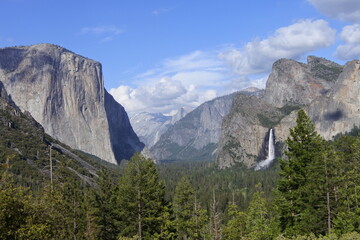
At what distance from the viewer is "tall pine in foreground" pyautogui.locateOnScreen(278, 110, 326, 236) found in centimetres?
3981

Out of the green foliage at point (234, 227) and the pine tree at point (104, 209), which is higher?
the pine tree at point (104, 209)

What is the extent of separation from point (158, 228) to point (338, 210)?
22.6 meters

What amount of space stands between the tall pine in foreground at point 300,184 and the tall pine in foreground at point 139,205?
52.7ft

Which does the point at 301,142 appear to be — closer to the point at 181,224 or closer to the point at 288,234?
the point at 288,234

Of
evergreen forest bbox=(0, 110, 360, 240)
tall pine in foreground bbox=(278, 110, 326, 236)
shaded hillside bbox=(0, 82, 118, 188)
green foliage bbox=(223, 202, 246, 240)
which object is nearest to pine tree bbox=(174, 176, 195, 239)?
evergreen forest bbox=(0, 110, 360, 240)

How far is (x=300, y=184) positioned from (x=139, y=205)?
20238mm

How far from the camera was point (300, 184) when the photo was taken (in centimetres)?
4238

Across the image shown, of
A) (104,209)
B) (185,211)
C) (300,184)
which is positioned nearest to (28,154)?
(104,209)

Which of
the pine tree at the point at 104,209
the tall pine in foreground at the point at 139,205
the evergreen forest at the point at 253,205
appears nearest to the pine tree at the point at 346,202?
the evergreen forest at the point at 253,205

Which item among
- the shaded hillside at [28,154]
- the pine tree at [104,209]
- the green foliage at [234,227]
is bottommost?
the green foliage at [234,227]

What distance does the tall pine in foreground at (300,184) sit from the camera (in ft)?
131

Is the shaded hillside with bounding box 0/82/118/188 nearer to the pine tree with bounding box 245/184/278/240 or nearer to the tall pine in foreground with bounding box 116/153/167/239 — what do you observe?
the tall pine in foreground with bounding box 116/153/167/239

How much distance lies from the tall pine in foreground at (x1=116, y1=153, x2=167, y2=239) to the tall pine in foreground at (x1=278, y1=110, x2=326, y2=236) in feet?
52.7

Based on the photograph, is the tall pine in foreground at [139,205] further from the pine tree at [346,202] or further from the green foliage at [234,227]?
the pine tree at [346,202]
